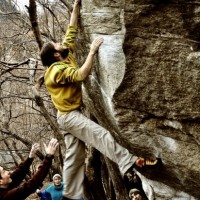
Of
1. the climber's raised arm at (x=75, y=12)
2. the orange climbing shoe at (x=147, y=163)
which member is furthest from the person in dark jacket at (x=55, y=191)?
the climber's raised arm at (x=75, y=12)

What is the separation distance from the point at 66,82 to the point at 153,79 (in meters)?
1.14

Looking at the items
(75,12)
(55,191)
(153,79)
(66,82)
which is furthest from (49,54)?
(55,191)

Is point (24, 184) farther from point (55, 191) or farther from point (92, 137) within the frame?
point (55, 191)

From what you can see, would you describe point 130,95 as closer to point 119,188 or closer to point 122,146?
point 122,146

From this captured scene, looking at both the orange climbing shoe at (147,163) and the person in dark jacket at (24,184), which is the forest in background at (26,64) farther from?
the orange climbing shoe at (147,163)

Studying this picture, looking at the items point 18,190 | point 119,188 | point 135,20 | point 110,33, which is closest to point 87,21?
point 110,33

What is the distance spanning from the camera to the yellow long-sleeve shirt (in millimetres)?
4848

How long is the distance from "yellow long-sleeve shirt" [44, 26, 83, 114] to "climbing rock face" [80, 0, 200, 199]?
24 cm

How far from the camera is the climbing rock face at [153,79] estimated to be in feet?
13.4

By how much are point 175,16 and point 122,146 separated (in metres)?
1.79

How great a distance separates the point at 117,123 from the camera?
4785 millimetres

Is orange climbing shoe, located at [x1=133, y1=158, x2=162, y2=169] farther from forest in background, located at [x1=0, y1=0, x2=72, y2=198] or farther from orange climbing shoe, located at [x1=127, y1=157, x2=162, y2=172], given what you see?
forest in background, located at [x1=0, y1=0, x2=72, y2=198]

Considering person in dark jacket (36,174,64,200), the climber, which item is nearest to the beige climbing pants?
the climber

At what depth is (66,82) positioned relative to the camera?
496 cm
